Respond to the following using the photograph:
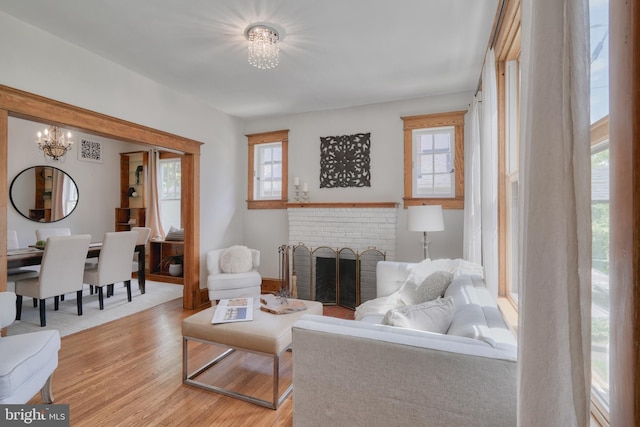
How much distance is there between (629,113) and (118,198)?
7.19 meters

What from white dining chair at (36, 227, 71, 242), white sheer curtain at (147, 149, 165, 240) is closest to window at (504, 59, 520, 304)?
white sheer curtain at (147, 149, 165, 240)

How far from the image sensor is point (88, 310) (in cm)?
373

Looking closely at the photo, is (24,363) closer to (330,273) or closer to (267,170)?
(330,273)

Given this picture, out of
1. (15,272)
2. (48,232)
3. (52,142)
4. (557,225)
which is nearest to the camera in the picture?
(557,225)

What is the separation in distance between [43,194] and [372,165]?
5126 millimetres

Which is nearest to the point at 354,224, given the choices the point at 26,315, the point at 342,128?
the point at 342,128

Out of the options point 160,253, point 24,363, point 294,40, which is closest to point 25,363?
point 24,363

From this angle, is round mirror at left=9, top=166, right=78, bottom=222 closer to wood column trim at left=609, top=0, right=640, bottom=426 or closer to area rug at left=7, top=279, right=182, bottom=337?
area rug at left=7, top=279, right=182, bottom=337

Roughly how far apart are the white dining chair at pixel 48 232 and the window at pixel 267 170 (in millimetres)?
2953

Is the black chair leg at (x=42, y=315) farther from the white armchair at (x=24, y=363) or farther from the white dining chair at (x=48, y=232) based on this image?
the white dining chair at (x=48, y=232)

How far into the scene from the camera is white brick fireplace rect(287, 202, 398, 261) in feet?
12.7

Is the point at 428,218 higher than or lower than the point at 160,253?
higher

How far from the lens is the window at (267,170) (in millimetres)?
4562

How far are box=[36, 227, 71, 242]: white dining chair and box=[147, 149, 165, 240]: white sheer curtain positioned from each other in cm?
124
